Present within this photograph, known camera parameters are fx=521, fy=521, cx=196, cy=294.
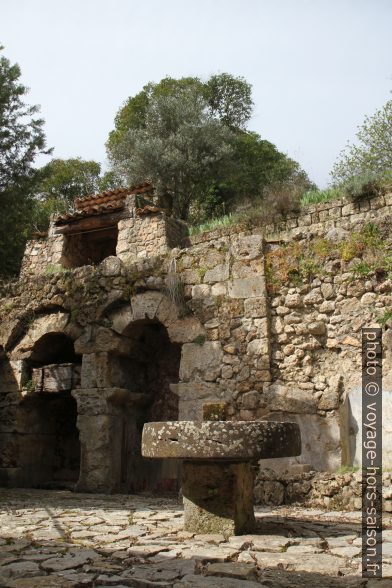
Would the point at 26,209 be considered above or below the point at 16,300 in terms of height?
above

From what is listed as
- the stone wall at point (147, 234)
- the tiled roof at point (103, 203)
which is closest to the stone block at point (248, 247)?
the stone wall at point (147, 234)

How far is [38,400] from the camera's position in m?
9.31

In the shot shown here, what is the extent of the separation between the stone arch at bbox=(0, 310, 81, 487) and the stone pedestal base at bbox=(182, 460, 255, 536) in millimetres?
4690

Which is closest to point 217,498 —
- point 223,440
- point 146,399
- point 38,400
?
point 223,440

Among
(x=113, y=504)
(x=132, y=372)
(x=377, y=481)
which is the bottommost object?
(x=113, y=504)

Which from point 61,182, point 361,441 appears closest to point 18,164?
point 361,441

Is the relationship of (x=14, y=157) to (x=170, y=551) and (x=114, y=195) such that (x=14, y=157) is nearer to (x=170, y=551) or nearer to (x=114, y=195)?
(x=114, y=195)

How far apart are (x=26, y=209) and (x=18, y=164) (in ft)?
3.75

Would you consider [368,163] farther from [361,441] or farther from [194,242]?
[361,441]

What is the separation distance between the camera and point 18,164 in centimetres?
1332

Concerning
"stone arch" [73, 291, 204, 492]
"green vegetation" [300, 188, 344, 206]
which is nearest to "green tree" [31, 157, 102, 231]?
"green vegetation" [300, 188, 344, 206]

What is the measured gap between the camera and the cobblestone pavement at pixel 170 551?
2992 mm

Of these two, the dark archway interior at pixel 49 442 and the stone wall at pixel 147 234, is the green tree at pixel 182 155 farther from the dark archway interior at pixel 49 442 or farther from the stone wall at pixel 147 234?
the dark archway interior at pixel 49 442

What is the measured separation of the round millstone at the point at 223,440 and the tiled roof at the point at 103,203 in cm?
1296
